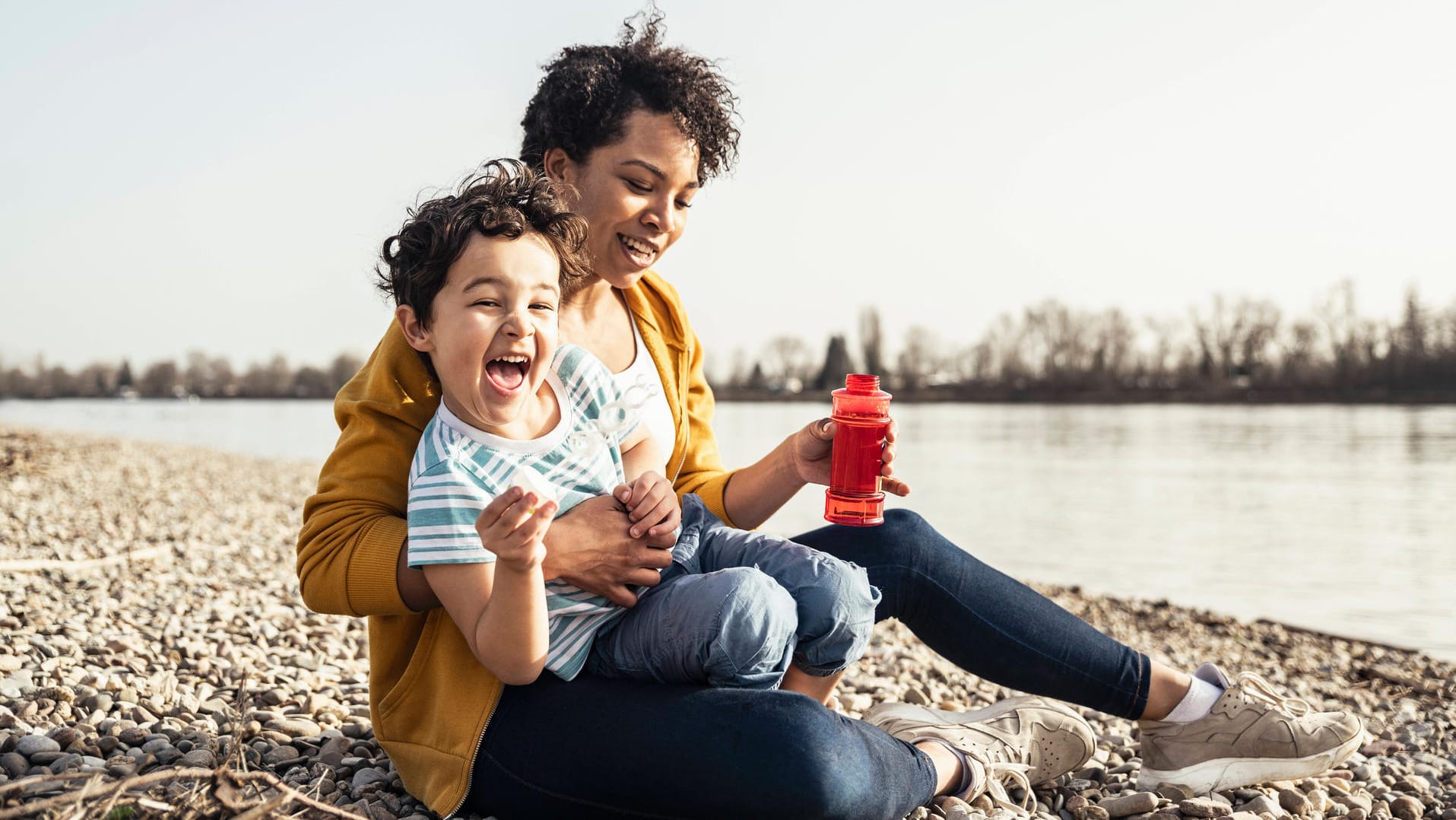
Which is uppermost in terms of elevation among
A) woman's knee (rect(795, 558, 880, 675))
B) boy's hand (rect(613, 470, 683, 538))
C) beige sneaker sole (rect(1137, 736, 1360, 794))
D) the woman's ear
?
the woman's ear

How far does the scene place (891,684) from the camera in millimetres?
3846

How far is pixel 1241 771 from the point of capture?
272cm

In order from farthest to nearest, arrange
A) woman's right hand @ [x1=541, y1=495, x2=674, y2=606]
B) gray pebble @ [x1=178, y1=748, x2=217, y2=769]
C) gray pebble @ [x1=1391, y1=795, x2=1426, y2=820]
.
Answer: gray pebble @ [x1=1391, y1=795, x2=1426, y2=820], gray pebble @ [x1=178, y1=748, x2=217, y2=769], woman's right hand @ [x1=541, y1=495, x2=674, y2=606]

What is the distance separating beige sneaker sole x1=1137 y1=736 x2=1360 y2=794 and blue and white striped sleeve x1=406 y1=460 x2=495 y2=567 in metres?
1.94

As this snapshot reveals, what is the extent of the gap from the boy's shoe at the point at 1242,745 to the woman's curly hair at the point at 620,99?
2.00 meters

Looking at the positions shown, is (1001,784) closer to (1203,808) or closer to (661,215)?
(1203,808)

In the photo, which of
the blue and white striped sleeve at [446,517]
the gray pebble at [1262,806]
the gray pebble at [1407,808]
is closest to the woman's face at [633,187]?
the blue and white striped sleeve at [446,517]

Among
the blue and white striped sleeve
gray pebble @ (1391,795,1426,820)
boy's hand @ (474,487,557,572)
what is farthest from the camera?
gray pebble @ (1391,795,1426,820)

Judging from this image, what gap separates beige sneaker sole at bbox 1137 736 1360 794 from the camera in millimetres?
2711

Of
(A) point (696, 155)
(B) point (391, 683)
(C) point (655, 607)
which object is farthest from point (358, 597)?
(A) point (696, 155)

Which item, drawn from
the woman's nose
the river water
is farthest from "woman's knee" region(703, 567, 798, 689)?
the river water

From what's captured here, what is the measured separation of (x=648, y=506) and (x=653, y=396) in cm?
71

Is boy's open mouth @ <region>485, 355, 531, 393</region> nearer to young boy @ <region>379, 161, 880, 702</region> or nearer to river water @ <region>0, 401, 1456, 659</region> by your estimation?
young boy @ <region>379, 161, 880, 702</region>

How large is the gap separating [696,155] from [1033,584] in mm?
6507
